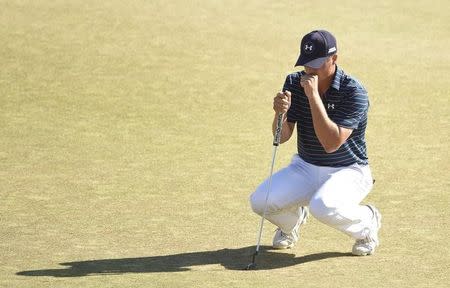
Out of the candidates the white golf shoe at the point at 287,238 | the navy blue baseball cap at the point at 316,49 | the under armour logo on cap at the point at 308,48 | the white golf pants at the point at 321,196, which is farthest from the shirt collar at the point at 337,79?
the white golf shoe at the point at 287,238

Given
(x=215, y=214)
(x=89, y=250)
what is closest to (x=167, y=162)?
(x=215, y=214)

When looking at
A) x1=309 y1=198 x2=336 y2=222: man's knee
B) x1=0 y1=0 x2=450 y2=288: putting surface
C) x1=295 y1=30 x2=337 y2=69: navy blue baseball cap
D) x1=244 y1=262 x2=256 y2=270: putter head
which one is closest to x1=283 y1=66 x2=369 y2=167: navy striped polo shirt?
x1=295 y1=30 x2=337 y2=69: navy blue baseball cap

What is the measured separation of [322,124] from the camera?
7.54 m

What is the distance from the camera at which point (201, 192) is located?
974cm

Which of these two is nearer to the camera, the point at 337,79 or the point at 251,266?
the point at 251,266

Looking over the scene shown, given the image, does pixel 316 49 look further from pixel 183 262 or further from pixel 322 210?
pixel 183 262

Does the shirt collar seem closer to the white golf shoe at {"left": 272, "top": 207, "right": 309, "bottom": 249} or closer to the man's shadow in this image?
the white golf shoe at {"left": 272, "top": 207, "right": 309, "bottom": 249}

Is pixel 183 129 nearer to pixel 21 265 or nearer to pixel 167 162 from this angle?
pixel 167 162

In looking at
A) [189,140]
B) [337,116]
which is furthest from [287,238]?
[189,140]

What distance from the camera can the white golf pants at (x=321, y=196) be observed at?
7762mm

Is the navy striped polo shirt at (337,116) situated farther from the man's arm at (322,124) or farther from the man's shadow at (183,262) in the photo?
the man's shadow at (183,262)

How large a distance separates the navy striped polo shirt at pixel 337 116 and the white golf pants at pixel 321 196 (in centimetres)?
7

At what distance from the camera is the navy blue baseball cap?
764 centimetres

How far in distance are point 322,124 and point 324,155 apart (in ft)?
1.58
